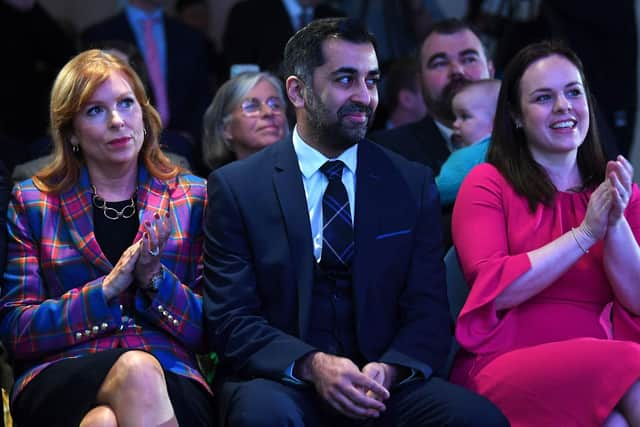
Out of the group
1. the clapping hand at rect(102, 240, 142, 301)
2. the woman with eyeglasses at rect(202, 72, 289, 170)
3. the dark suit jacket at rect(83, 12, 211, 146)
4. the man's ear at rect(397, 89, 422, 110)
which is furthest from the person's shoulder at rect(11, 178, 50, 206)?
the man's ear at rect(397, 89, 422, 110)

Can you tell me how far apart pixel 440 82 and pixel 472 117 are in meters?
0.73

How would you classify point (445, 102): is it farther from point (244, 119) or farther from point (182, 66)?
point (182, 66)

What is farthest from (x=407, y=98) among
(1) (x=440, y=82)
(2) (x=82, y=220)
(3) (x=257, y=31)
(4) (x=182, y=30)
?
(2) (x=82, y=220)

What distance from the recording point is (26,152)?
4566mm

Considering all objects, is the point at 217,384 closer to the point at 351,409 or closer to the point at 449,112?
the point at 351,409

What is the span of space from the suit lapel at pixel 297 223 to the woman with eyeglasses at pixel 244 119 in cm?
95

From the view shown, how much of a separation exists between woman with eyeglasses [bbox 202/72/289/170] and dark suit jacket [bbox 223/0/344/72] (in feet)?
4.21

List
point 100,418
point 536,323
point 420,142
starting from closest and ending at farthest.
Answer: point 100,418, point 536,323, point 420,142

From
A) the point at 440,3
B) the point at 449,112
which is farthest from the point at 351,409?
the point at 440,3

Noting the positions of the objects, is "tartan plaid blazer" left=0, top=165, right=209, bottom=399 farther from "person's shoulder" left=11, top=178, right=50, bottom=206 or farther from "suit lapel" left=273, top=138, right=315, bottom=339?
"suit lapel" left=273, top=138, right=315, bottom=339

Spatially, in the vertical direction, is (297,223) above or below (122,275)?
above

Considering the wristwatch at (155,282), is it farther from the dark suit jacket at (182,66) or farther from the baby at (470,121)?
the dark suit jacket at (182,66)

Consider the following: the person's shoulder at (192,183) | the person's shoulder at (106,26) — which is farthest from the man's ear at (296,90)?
the person's shoulder at (106,26)

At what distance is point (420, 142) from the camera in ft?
14.9
